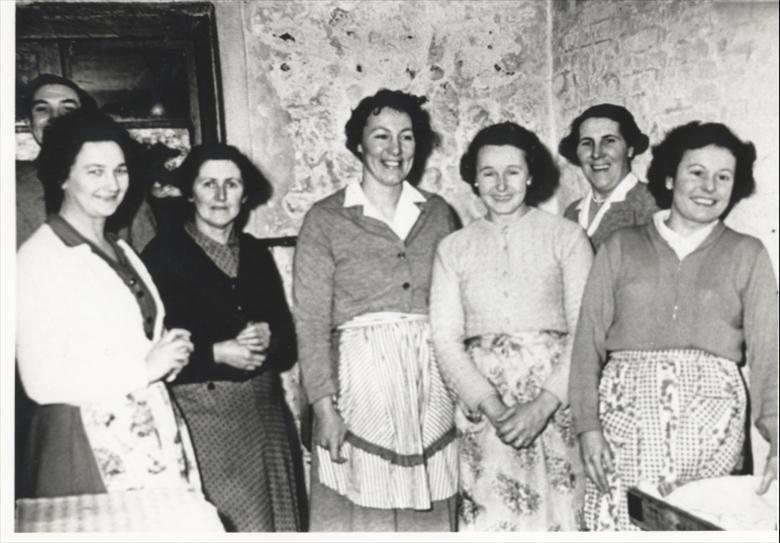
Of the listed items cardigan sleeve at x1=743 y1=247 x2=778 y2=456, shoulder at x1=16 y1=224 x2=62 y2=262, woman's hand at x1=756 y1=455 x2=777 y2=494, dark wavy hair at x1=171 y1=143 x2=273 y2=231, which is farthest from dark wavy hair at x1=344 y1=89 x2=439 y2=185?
woman's hand at x1=756 y1=455 x2=777 y2=494

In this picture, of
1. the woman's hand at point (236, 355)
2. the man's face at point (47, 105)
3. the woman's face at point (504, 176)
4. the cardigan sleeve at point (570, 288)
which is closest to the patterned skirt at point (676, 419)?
the cardigan sleeve at point (570, 288)

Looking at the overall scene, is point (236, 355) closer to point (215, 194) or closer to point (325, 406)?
point (325, 406)

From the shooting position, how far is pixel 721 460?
6.18ft

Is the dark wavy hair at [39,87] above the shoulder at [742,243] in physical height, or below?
above

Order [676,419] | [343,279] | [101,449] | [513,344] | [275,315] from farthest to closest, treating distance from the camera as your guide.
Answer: [275,315] < [343,279] < [513,344] < [676,419] < [101,449]

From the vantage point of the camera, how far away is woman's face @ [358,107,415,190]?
7.30ft

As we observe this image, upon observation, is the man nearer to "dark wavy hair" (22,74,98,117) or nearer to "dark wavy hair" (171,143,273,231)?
"dark wavy hair" (22,74,98,117)

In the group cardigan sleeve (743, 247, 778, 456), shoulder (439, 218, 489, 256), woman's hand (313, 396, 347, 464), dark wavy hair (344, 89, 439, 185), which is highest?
dark wavy hair (344, 89, 439, 185)

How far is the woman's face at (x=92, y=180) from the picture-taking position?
187 cm

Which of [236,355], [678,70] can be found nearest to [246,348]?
[236,355]

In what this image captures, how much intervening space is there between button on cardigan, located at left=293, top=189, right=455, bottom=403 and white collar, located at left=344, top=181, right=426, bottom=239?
2cm

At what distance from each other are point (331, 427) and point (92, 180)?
2.97 ft

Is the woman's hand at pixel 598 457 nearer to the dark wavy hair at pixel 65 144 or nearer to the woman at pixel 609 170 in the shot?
the woman at pixel 609 170

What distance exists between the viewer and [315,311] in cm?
218
